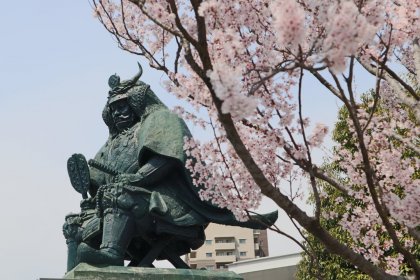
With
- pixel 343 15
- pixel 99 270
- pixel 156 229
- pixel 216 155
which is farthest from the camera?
pixel 156 229

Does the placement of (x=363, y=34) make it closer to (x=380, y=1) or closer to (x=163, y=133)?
(x=380, y=1)

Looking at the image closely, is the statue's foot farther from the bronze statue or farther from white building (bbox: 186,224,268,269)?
white building (bbox: 186,224,268,269)

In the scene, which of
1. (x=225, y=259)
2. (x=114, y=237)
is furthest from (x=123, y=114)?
(x=225, y=259)

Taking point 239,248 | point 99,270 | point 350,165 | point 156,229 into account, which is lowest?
point 99,270

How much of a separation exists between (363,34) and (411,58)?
3.21m

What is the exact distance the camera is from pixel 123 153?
21.7 ft

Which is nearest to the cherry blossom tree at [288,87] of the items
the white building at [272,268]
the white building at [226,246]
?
the white building at [272,268]

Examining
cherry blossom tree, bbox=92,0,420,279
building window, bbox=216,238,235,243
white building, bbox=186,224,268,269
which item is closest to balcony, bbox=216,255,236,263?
white building, bbox=186,224,268,269

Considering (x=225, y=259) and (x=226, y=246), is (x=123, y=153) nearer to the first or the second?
(x=225, y=259)

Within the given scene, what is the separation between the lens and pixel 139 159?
6.39 meters

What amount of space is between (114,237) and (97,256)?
27cm

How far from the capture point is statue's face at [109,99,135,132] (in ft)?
22.3

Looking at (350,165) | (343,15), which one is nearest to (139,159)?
(350,165)

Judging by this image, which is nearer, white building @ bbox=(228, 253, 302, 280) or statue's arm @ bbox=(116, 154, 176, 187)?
statue's arm @ bbox=(116, 154, 176, 187)
